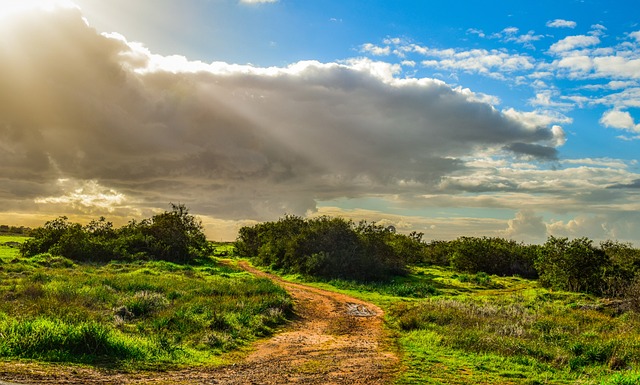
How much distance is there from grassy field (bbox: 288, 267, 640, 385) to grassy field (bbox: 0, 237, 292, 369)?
668 cm

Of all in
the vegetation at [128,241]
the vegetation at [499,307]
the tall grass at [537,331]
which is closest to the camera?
the vegetation at [499,307]

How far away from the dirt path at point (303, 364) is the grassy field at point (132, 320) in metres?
1.05

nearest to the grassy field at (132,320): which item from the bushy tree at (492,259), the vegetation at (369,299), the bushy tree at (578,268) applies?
the vegetation at (369,299)

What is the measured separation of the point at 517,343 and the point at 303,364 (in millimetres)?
8509

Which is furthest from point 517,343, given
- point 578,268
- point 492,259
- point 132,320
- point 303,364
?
point 492,259

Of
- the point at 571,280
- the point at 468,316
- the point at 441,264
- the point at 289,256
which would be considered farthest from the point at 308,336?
the point at 441,264

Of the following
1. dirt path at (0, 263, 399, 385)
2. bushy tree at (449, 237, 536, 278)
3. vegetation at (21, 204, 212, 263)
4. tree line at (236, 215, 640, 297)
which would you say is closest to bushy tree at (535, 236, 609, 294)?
tree line at (236, 215, 640, 297)

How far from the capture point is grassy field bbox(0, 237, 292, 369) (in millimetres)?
12820

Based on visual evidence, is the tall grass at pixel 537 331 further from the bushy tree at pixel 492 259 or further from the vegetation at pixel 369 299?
the bushy tree at pixel 492 259

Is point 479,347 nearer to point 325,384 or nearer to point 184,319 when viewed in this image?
point 325,384

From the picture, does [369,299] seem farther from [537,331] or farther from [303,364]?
[303,364]

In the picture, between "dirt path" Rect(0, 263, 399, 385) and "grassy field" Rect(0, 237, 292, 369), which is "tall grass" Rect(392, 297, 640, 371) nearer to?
"dirt path" Rect(0, 263, 399, 385)

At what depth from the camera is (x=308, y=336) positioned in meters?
19.5

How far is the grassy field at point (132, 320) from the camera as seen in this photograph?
12820mm
